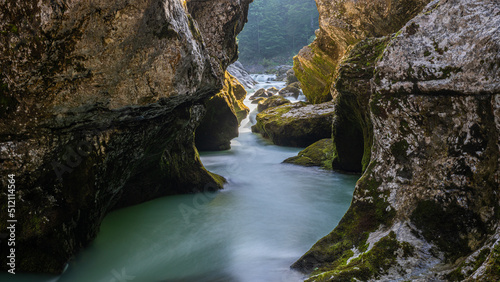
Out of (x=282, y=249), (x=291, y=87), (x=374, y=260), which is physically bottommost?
(x=282, y=249)

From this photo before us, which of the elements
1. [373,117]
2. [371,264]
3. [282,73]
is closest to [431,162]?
[373,117]

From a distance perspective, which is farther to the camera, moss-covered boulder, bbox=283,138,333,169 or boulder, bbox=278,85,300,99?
boulder, bbox=278,85,300,99

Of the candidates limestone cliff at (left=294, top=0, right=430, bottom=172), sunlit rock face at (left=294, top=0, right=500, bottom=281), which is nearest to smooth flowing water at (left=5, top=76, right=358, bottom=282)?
sunlit rock face at (left=294, top=0, right=500, bottom=281)

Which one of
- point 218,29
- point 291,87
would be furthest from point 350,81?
point 291,87

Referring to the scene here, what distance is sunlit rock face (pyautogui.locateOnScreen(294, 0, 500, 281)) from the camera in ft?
→ 9.40

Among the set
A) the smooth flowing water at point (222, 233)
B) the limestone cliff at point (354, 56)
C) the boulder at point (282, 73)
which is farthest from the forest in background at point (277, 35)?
the smooth flowing water at point (222, 233)

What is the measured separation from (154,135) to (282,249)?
2.65m

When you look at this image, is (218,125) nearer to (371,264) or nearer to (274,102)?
(274,102)

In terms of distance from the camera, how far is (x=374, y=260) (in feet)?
10.5

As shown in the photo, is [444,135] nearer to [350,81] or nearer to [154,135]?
[350,81]

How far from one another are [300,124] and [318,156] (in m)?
2.88

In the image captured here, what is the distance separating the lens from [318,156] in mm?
10734

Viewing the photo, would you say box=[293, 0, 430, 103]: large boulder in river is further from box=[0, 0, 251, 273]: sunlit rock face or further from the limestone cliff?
box=[0, 0, 251, 273]: sunlit rock face

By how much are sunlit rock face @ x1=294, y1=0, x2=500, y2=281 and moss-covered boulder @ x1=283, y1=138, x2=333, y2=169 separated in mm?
6452
